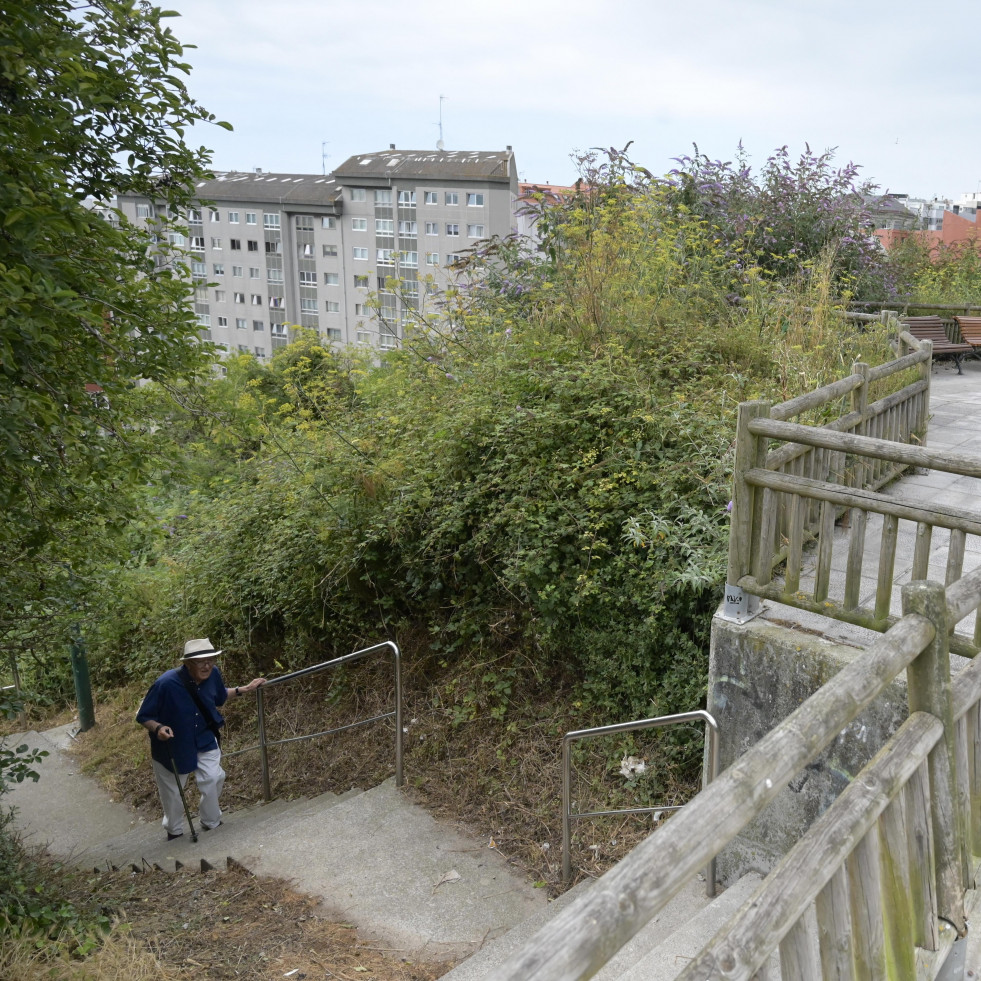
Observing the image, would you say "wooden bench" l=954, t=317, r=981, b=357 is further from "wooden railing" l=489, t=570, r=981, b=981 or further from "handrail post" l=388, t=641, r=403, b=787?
"wooden railing" l=489, t=570, r=981, b=981

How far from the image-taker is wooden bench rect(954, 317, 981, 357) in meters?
12.6

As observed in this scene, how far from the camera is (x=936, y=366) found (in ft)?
43.4

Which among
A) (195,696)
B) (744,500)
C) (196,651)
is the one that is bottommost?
(195,696)

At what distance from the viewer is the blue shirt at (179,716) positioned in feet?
20.3

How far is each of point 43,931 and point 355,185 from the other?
5420cm

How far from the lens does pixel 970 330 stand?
12688 millimetres

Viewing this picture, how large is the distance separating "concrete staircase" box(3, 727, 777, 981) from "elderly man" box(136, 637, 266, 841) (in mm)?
239

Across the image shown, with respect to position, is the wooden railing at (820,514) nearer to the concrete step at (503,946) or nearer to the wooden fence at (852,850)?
the wooden fence at (852,850)

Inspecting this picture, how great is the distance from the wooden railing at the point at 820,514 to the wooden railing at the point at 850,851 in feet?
3.29

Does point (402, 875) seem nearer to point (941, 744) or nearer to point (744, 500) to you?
point (744, 500)

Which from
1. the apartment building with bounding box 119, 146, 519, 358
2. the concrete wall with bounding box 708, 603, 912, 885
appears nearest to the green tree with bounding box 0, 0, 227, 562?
the concrete wall with bounding box 708, 603, 912, 885

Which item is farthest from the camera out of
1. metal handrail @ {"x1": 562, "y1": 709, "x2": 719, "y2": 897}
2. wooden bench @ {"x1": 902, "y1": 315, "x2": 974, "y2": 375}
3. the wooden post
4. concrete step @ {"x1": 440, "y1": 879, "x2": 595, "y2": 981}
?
wooden bench @ {"x1": 902, "y1": 315, "x2": 974, "y2": 375}

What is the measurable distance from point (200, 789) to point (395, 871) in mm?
2093

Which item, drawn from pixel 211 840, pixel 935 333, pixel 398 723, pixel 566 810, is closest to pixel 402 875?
pixel 566 810
